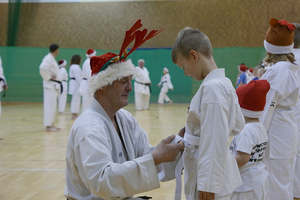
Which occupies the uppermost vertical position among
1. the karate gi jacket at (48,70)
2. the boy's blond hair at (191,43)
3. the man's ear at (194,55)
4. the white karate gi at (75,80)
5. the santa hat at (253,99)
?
the boy's blond hair at (191,43)

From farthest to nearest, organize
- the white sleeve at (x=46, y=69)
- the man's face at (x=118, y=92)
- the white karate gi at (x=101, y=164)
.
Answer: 1. the white sleeve at (x=46, y=69)
2. the man's face at (x=118, y=92)
3. the white karate gi at (x=101, y=164)

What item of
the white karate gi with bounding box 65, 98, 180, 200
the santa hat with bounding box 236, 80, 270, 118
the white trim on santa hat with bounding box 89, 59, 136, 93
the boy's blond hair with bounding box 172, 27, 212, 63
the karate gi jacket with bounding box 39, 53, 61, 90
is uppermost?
the boy's blond hair with bounding box 172, 27, 212, 63

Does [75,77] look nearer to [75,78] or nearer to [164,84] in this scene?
[75,78]

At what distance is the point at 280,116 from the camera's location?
9.73 ft

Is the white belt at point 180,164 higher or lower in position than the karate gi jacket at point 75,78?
higher

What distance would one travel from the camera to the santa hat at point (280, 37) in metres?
2.86

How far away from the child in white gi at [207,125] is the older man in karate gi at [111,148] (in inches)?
4.7

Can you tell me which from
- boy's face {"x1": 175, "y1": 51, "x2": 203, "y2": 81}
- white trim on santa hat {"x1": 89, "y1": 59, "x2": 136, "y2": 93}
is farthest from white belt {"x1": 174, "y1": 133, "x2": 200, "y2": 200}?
white trim on santa hat {"x1": 89, "y1": 59, "x2": 136, "y2": 93}

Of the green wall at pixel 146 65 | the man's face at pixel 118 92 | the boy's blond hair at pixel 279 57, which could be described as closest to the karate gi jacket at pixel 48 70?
the boy's blond hair at pixel 279 57

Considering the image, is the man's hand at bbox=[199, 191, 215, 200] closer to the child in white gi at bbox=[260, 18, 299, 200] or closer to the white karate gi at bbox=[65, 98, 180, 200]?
the white karate gi at bbox=[65, 98, 180, 200]

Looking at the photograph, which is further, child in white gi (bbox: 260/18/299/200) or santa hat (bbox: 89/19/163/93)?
child in white gi (bbox: 260/18/299/200)

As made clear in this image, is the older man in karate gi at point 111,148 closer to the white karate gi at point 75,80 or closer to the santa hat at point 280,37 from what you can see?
the santa hat at point 280,37

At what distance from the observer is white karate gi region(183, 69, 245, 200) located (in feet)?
5.59

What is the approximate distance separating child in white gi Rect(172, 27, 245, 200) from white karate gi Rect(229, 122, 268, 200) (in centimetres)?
43
